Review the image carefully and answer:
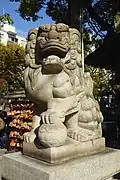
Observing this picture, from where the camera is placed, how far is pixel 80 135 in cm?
238

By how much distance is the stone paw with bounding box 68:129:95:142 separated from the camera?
2.36 meters

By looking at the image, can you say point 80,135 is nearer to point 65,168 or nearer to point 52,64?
point 65,168

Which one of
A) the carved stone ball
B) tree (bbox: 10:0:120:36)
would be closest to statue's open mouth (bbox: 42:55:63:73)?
the carved stone ball

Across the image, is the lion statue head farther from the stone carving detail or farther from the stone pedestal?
the stone pedestal

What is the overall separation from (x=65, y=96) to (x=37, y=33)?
68 centimetres

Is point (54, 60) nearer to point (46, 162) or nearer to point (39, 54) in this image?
point (39, 54)

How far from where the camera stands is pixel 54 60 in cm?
230

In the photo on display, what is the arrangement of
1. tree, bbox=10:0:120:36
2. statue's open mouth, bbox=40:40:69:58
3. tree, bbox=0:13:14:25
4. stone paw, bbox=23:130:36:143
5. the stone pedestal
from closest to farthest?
the stone pedestal
statue's open mouth, bbox=40:40:69:58
stone paw, bbox=23:130:36:143
tree, bbox=0:13:14:25
tree, bbox=10:0:120:36

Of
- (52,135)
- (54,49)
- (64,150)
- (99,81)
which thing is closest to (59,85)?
(54,49)

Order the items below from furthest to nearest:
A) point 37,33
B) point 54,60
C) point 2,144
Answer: point 2,144 < point 37,33 < point 54,60

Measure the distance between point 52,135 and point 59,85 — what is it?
18.7 inches

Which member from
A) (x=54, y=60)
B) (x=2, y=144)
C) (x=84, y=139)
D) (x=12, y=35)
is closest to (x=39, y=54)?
(x=54, y=60)

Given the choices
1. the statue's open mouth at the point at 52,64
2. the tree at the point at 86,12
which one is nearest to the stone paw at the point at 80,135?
the statue's open mouth at the point at 52,64

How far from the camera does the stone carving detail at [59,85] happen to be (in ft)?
7.51
